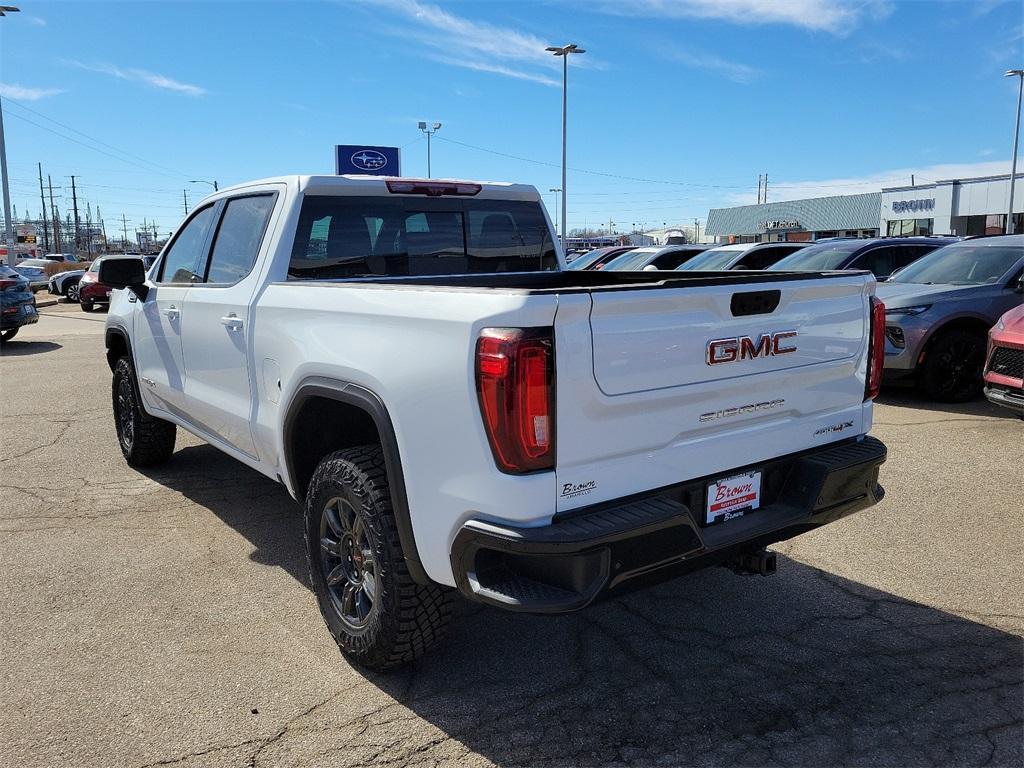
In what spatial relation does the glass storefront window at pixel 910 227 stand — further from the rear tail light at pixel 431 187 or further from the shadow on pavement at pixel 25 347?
the rear tail light at pixel 431 187

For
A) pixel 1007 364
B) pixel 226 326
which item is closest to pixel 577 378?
pixel 226 326

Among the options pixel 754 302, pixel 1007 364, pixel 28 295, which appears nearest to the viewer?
pixel 754 302

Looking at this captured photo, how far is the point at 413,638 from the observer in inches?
120

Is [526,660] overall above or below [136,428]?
below

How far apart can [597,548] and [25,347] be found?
15.3m

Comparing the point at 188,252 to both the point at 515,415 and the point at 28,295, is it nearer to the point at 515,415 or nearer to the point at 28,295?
the point at 515,415

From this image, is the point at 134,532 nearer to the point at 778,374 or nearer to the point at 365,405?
the point at 365,405

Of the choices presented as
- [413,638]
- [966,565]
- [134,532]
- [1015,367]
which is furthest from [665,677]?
[1015,367]

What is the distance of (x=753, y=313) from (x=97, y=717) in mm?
2763

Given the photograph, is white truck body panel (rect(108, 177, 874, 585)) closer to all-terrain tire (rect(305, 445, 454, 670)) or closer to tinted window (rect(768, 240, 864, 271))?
all-terrain tire (rect(305, 445, 454, 670))

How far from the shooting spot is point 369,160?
21.5 meters

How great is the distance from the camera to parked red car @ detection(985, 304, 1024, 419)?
251 inches

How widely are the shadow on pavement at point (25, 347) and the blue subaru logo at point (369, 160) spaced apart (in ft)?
28.9

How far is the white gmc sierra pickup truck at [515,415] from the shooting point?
2523 millimetres
